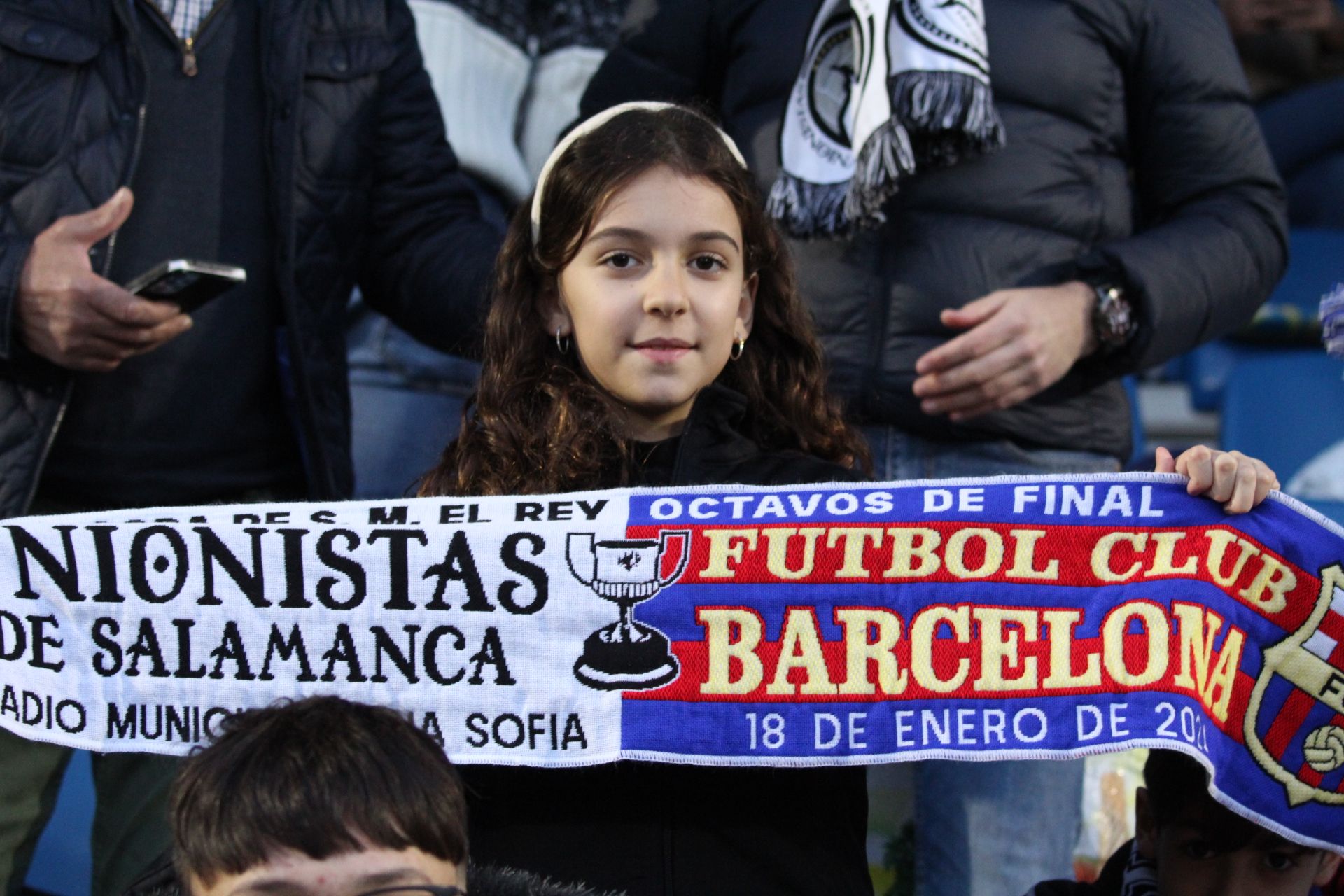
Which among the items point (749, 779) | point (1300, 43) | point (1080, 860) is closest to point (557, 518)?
point (749, 779)

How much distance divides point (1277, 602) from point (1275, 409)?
296 cm

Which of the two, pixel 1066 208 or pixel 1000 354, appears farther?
pixel 1066 208

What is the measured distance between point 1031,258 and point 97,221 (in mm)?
1553

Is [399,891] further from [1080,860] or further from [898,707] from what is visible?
[1080,860]

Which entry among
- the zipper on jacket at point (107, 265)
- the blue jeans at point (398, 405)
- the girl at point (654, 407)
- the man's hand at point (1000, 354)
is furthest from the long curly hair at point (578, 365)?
the blue jeans at point (398, 405)

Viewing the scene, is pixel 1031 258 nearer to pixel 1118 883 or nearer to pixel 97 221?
pixel 1118 883

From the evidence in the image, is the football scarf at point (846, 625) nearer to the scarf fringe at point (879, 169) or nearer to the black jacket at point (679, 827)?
the black jacket at point (679, 827)

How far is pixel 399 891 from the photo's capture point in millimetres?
1740

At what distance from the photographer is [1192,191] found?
3.17 meters

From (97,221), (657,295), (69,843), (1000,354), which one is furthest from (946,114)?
(69,843)

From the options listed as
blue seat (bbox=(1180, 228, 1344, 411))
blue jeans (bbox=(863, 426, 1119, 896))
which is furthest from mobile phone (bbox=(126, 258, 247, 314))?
blue seat (bbox=(1180, 228, 1344, 411))

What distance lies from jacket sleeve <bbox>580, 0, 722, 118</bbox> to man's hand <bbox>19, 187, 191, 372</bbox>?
0.93 meters

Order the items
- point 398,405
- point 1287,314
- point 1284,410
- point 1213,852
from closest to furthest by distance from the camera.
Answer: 1. point 1213,852
2. point 398,405
3. point 1284,410
4. point 1287,314

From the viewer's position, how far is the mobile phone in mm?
2607
